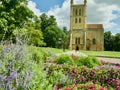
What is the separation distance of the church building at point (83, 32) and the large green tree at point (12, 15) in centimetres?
6011

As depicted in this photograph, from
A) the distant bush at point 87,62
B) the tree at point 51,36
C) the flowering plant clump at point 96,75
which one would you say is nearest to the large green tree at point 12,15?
the distant bush at point 87,62

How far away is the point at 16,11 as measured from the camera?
91.7 ft

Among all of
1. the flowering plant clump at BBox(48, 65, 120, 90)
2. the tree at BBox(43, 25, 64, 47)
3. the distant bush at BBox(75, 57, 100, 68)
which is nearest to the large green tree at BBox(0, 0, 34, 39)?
the distant bush at BBox(75, 57, 100, 68)

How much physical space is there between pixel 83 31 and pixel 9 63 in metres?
84.8

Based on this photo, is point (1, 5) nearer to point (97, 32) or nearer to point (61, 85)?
point (61, 85)

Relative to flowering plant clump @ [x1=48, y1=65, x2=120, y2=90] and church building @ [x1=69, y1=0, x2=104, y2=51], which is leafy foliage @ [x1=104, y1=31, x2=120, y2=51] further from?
flowering plant clump @ [x1=48, y1=65, x2=120, y2=90]

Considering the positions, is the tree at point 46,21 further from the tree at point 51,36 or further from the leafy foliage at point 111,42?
the leafy foliage at point 111,42

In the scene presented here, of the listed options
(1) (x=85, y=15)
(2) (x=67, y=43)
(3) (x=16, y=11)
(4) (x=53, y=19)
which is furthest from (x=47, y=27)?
(3) (x=16, y=11)

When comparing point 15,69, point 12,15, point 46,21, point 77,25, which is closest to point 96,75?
point 15,69

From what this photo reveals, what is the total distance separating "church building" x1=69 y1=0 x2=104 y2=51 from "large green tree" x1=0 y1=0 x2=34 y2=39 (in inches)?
2367

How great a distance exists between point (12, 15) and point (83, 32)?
207 ft

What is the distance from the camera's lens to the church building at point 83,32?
8838cm

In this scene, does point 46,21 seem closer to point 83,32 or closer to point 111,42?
point 83,32

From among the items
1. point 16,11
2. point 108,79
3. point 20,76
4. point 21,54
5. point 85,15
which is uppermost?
point 85,15
